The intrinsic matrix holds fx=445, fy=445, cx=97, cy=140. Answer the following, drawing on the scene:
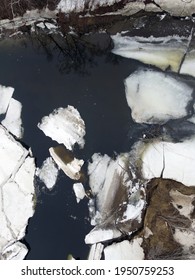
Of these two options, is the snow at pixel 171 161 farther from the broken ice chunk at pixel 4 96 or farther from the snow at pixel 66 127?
the broken ice chunk at pixel 4 96

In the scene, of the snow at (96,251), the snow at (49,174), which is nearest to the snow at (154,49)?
the snow at (49,174)

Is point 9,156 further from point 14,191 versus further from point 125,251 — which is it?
point 125,251

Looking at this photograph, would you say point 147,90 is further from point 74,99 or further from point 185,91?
point 74,99

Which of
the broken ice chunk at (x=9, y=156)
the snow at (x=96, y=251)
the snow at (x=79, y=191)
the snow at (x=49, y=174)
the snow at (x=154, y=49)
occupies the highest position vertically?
the snow at (x=154, y=49)

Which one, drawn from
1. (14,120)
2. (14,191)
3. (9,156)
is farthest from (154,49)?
(14,191)

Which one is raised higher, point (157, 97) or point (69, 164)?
point (157, 97)

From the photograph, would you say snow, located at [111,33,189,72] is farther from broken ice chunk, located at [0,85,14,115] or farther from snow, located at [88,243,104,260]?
snow, located at [88,243,104,260]
